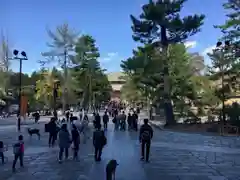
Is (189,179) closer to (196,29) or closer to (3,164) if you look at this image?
(3,164)

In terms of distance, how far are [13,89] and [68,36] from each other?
17.5 meters

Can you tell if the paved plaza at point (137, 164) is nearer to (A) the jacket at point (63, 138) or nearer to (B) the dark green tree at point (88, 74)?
(A) the jacket at point (63, 138)

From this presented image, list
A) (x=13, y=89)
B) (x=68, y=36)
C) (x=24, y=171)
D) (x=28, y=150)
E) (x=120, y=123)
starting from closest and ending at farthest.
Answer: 1. (x=24, y=171)
2. (x=28, y=150)
3. (x=120, y=123)
4. (x=68, y=36)
5. (x=13, y=89)

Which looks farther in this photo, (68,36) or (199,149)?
(68,36)

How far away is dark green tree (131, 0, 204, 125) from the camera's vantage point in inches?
1315

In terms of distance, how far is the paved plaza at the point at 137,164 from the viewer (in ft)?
37.9

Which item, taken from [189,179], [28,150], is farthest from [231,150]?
[28,150]

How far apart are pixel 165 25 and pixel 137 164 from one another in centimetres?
2197

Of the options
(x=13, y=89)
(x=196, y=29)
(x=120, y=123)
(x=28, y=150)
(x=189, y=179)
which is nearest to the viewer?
(x=189, y=179)

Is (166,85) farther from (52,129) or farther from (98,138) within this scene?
(98,138)

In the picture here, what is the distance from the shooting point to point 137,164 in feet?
44.8

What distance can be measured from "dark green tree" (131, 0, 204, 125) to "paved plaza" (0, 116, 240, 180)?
53.2ft

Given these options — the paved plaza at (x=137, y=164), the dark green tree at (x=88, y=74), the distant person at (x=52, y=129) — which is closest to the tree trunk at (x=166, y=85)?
the paved plaza at (x=137, y=164)

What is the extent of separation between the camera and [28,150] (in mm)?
17844
